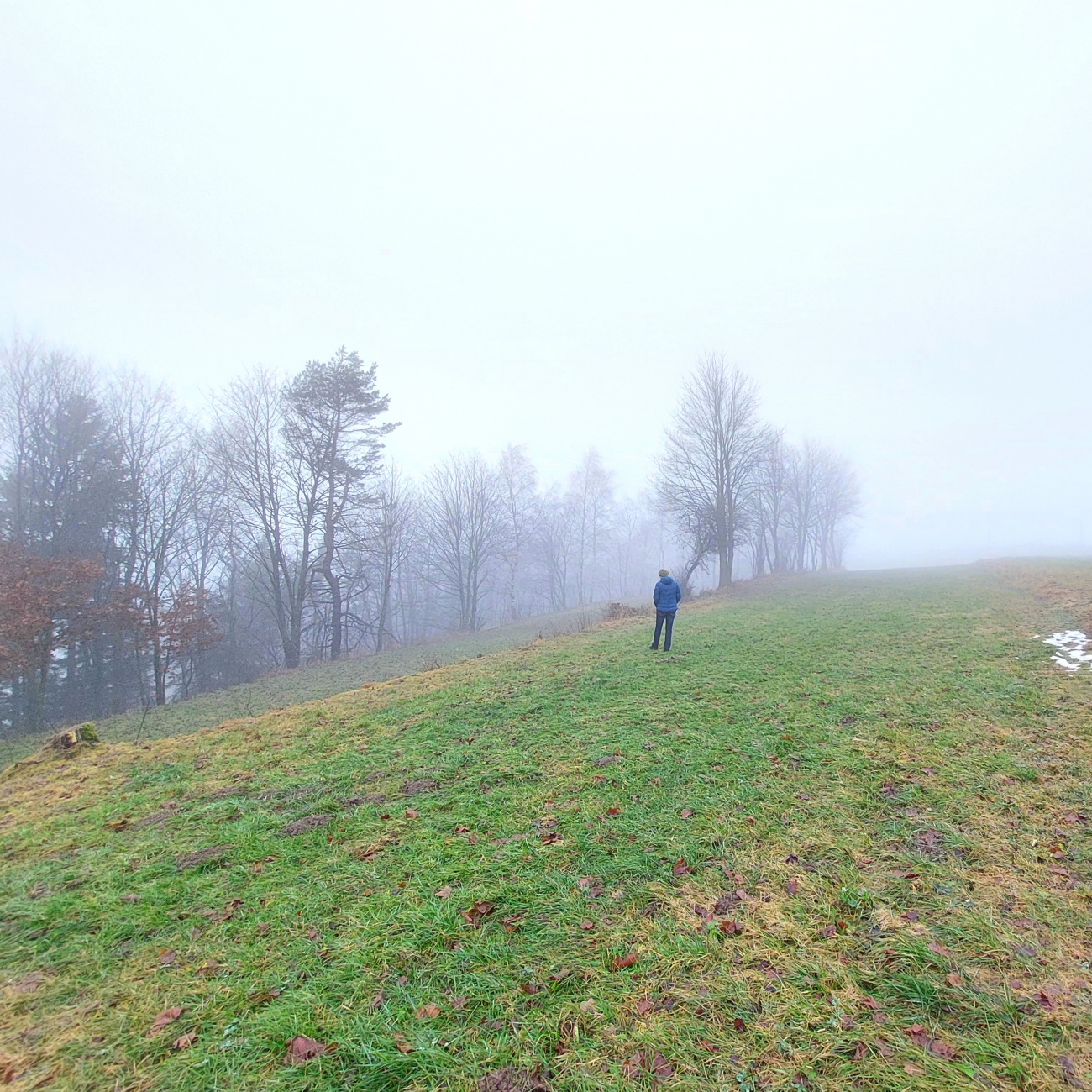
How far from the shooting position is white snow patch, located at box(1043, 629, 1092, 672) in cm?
768

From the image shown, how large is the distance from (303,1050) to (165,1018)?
2.75ft

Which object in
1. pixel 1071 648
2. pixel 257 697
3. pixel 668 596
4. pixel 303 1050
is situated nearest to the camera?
pixel 303 1050

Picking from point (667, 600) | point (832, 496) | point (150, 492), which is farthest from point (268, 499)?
point (832, 496)

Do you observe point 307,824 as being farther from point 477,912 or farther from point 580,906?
point 580,906

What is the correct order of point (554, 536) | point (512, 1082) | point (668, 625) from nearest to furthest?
point (512, 1082) < point (668, 625) < point (554, 536)

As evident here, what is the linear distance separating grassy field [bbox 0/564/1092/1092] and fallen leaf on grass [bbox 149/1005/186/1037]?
0.01 meters

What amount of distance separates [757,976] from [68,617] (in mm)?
19792

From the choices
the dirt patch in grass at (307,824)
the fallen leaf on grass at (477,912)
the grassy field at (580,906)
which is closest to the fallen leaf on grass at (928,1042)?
the grassy field at (580,906)

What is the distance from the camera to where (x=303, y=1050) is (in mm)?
2246

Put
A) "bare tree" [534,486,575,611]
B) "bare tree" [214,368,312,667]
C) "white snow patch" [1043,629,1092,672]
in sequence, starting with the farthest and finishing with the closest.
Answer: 1. "bare tree" [534,486,575,611]
2. "bare tree" [214,368,312,667]
3. "white snow patch" [1043,629,1092,672]

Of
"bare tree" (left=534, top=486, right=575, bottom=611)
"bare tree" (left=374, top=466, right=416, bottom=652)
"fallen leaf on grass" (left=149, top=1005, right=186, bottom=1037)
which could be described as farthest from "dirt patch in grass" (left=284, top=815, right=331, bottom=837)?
"bare tree" (left=534, top=486, right=575, bottom=611)

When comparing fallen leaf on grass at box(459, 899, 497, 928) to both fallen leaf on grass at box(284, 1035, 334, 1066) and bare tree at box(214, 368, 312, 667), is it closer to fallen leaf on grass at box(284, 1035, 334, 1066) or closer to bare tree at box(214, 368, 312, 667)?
fallen leaf on grass at box(284, 1035, 334, 1066)

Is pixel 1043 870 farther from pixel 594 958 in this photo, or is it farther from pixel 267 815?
pixel 267 815

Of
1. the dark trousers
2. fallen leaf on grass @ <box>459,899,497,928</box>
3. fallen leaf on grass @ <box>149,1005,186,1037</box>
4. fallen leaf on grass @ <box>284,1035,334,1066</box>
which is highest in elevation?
the dark trousers
